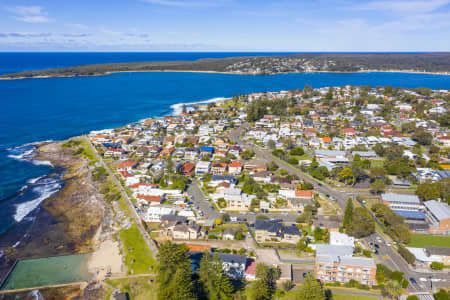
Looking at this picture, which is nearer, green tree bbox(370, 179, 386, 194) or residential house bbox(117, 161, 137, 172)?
green tree bbox(370, 179, 386, 194)

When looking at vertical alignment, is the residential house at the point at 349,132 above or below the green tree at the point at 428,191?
below

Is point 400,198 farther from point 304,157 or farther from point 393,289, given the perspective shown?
point 304,157

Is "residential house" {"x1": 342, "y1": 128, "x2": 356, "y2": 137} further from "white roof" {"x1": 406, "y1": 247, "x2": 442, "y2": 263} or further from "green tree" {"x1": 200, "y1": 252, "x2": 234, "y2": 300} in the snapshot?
"green tree" {"x1": 200, "y1": 252, "x2": 234, "y2": 300}

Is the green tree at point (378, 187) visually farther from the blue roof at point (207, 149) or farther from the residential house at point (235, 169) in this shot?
the blue roof at point (207, 149)

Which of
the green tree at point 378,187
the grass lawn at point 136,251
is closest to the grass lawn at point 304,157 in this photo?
the green tree at point 378,187

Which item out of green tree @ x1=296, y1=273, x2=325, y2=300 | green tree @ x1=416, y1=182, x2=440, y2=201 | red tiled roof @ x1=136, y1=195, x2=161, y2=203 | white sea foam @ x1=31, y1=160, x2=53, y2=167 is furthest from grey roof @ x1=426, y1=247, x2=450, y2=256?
white sea foam @ x1=31, y1=160, x2=53, y2=167

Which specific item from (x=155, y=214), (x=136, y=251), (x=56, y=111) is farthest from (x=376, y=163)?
(x=56, y=111)

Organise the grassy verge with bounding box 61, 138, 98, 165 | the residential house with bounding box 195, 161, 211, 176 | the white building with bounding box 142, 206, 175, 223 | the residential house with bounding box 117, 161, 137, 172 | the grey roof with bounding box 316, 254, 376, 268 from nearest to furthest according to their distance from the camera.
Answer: the grey roof with bounding box 316, 254, 376, 268
the white building with bounding box 142, 206, 175, 223
the residential house with bounding box 195, 161, 211, 176
the residential house with bounding box 117, 161, 137, 172
the grassy verge with bounding box 61, 138, 98, 165

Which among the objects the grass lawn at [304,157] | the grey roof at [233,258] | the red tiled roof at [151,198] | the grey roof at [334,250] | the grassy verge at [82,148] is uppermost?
the grey roof at [334,250]
